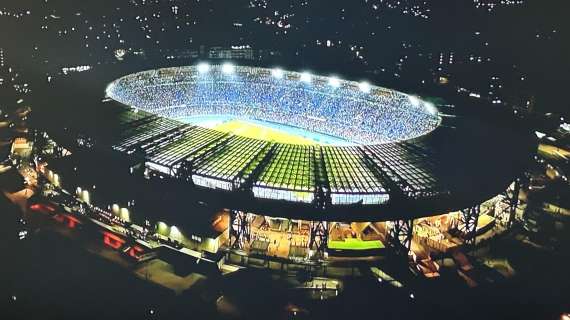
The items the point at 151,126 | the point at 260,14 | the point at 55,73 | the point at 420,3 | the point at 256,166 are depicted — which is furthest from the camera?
the point at 420,3

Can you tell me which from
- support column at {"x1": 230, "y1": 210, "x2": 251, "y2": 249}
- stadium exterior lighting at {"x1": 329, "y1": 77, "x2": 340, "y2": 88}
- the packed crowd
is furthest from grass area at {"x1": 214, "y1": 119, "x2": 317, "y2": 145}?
support column at {"x1": 230, "y1": 210, "x2": 251, "y2": 249}

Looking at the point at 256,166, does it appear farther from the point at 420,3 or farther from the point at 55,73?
the point at 420,3

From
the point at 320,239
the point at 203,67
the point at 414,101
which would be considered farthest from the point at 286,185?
the point at 203,67

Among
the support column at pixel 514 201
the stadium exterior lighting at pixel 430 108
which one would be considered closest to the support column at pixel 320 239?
the support column at pixel 514 201

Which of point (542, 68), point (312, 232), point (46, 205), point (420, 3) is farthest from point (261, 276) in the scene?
point (420, 3)

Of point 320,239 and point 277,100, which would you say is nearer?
point 320,239

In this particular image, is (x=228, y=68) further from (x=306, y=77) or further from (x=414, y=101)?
(x=414, y=101)

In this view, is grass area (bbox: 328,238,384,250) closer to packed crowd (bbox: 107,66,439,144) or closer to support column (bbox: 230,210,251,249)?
support column (bbox: 230,210,251,249)
